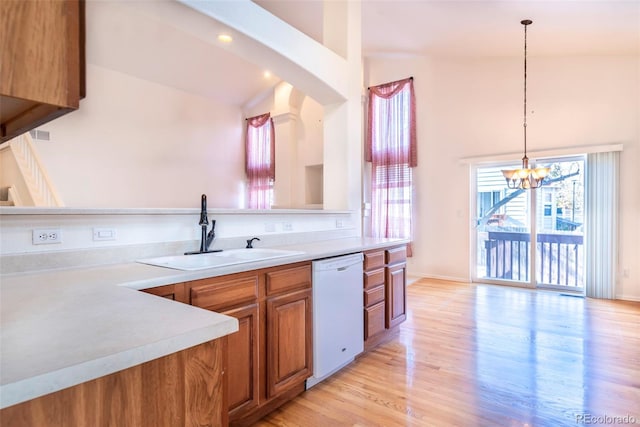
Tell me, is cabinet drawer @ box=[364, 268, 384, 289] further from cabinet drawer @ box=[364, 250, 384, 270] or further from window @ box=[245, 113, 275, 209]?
window @ box=[245, 113, 275, 209]

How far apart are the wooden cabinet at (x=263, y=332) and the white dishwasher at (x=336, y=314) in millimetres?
76

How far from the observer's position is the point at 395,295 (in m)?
3.09

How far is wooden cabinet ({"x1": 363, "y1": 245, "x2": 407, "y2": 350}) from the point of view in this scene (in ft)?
8.95

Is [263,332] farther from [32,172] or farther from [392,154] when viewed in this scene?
[392,154]

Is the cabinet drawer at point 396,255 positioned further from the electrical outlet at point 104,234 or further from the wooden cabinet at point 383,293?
the electrical outlet at point 104,234

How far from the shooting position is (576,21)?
3.57 m

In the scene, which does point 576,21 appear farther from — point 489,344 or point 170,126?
point 170,126

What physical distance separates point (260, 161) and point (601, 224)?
6.37 m

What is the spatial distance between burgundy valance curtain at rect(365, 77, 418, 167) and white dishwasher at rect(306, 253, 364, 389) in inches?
156

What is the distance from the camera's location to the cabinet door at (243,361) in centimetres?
167

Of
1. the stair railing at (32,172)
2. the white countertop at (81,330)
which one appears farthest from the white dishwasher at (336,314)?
the stair railing at (32,172)

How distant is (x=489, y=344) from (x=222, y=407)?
9.22 ft

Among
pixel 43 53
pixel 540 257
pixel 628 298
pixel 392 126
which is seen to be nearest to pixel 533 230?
pixel 540 257

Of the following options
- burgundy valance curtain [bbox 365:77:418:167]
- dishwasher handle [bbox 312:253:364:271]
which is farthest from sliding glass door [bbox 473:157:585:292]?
dishwasher handle [bbox 312:253:364:271]
